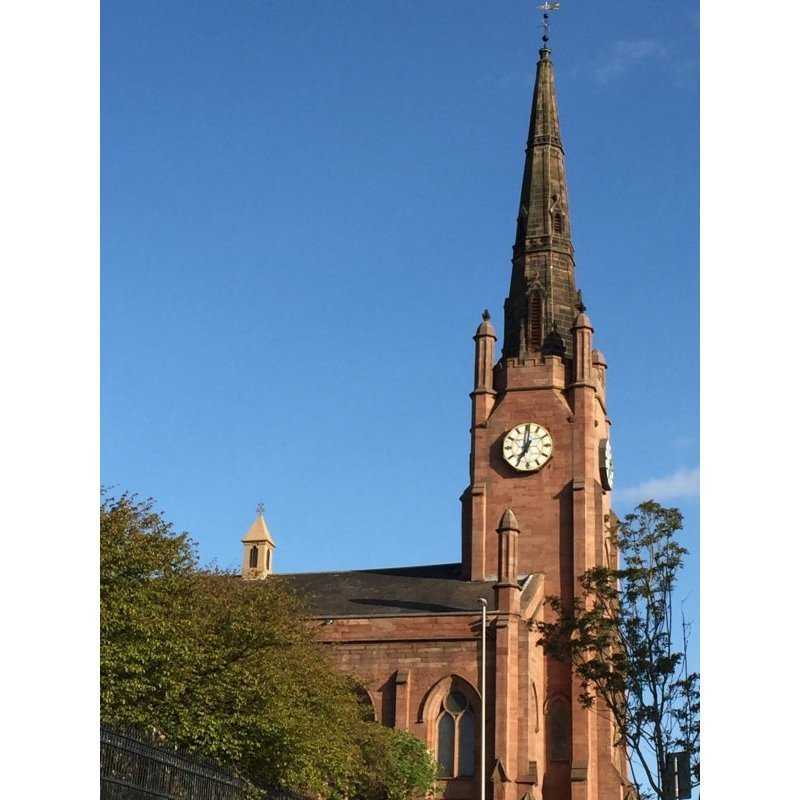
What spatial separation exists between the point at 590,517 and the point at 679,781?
42.0 meters

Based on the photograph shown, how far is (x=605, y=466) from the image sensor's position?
65562 mm

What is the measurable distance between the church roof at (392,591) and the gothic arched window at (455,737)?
4.14 meters

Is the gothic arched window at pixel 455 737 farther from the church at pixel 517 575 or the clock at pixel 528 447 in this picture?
the clock at pixel 528 447

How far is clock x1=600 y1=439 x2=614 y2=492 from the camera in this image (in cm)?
6544

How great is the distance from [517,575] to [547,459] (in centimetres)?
734

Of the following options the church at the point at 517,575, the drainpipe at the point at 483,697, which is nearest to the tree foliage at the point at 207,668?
the drainpipe at the point at 483,697

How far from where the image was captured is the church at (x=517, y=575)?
178 feet

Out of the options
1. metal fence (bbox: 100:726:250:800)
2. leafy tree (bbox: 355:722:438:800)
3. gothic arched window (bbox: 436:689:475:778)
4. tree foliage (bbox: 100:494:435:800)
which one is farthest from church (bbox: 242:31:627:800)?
metal fence (bbox: 100:726:250:800)

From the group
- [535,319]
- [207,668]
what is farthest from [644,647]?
[535,319]

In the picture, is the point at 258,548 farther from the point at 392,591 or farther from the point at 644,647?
the point at 644,647

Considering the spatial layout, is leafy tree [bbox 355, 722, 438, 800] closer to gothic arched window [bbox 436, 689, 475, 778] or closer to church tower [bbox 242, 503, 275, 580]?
gothic arched window [bbox 436, 689, 475, 778]
